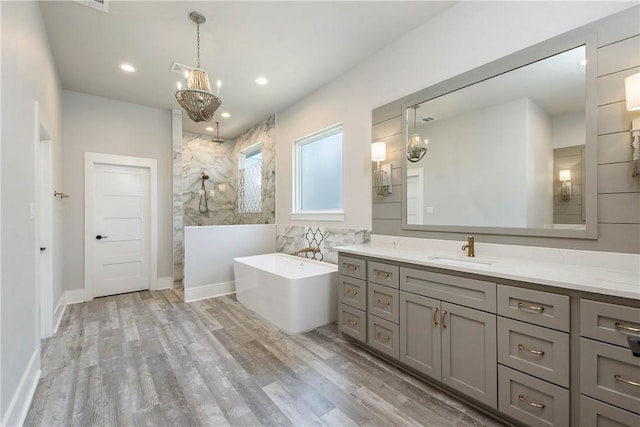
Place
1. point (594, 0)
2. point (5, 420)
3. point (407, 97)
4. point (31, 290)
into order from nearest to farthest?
point (5, 420) → point (594, 0) → point (31, 290) → point (407, 97)

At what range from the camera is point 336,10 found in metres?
2.45

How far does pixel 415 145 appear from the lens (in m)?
2.72

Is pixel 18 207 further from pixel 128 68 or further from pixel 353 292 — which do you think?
pixel 353 292

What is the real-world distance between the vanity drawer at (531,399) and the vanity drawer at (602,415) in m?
0.07

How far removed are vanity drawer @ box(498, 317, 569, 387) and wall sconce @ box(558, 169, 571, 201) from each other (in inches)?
34.9

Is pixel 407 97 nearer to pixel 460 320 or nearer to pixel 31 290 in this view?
pixel 460 320

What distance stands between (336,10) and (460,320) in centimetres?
264

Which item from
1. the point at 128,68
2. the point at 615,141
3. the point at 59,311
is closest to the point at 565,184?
the point at 615,141

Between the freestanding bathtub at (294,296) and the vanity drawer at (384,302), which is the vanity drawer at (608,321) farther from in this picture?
the freestanding bathtub at (294,296)

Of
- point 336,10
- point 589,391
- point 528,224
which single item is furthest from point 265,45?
point 589,391

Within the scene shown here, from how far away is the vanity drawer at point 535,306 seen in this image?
1.41 m

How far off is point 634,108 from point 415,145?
4.68 feet

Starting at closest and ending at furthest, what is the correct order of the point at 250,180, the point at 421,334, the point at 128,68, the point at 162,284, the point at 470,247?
the point at 421,334 < the point at 470,247 < the point at 128,68 < the point at 162,284 < the point at 250,180

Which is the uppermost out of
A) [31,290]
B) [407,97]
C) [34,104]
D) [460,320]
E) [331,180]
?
[407,97]
